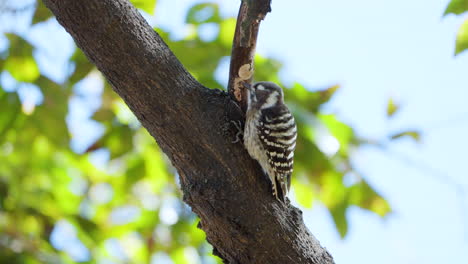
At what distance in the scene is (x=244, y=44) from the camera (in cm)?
313

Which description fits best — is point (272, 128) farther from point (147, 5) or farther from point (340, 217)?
point (147, 5)

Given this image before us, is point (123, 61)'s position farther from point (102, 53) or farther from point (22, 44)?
point (22, 44)

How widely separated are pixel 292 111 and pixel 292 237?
1.30 m

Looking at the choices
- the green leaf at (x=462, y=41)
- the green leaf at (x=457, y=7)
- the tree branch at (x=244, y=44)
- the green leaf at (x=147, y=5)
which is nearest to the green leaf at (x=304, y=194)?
the tree branch at (x=244, y=44)

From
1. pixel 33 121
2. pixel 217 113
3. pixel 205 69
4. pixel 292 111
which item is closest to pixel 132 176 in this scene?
pixel 33 121

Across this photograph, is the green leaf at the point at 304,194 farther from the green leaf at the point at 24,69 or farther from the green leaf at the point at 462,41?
the green leaf at the point at 24,69

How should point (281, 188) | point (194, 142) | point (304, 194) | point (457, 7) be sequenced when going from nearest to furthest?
point (457, 7)
point (194, 142)
point (281, 188)
point (304, 194)

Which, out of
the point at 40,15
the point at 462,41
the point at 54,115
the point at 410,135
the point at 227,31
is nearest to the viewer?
the point at 462,41

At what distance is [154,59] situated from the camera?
3.00m

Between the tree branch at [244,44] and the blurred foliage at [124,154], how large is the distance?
30.8 inches

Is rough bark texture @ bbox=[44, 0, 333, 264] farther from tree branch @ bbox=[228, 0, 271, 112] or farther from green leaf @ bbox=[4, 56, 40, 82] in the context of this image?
green leaf @ bbox=[4, 56, 40, 82]

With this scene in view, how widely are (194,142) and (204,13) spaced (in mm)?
1782

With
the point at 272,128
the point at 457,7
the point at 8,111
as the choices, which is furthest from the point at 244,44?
the point at 8,111

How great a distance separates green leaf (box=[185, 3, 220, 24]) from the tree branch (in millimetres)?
1255
